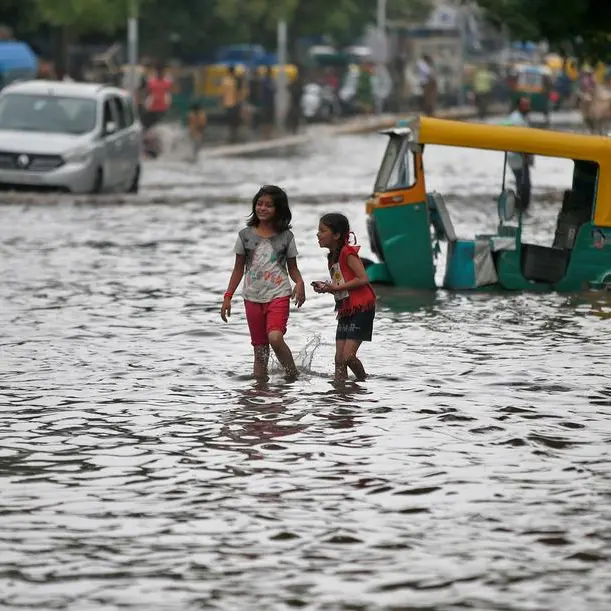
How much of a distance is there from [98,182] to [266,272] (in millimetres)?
17862

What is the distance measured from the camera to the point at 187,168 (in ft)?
133

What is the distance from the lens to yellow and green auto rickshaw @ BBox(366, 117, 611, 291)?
58.4 feet

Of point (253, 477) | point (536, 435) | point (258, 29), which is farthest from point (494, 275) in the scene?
point (258, 29)

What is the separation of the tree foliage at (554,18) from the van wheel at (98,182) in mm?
6413

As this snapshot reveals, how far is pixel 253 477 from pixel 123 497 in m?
0.73

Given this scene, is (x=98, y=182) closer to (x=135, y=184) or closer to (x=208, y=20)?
(x=135, y=184)

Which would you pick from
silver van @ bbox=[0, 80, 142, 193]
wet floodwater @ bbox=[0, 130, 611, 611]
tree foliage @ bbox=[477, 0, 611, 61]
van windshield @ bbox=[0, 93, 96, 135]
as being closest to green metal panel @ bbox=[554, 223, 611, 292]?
wet floodwater @ bbox=[0, 130, 611, 611]

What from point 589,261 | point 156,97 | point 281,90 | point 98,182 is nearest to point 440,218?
point 589,261

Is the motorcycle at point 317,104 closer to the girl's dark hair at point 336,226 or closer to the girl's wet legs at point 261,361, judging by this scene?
the girl's wet legs at point 261,361

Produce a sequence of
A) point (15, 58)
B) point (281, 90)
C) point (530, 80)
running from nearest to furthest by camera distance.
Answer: point (15, 58) → point (281, 90) → point (530, 80)

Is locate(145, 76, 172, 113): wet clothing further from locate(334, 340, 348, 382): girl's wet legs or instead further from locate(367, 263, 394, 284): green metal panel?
locate(334, 340, 348, 382): girl's wet legs

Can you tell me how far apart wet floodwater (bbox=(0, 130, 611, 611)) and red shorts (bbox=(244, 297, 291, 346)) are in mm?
303

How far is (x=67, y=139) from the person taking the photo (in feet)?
96.7

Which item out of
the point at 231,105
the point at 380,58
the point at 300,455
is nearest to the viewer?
the point at 300,455
